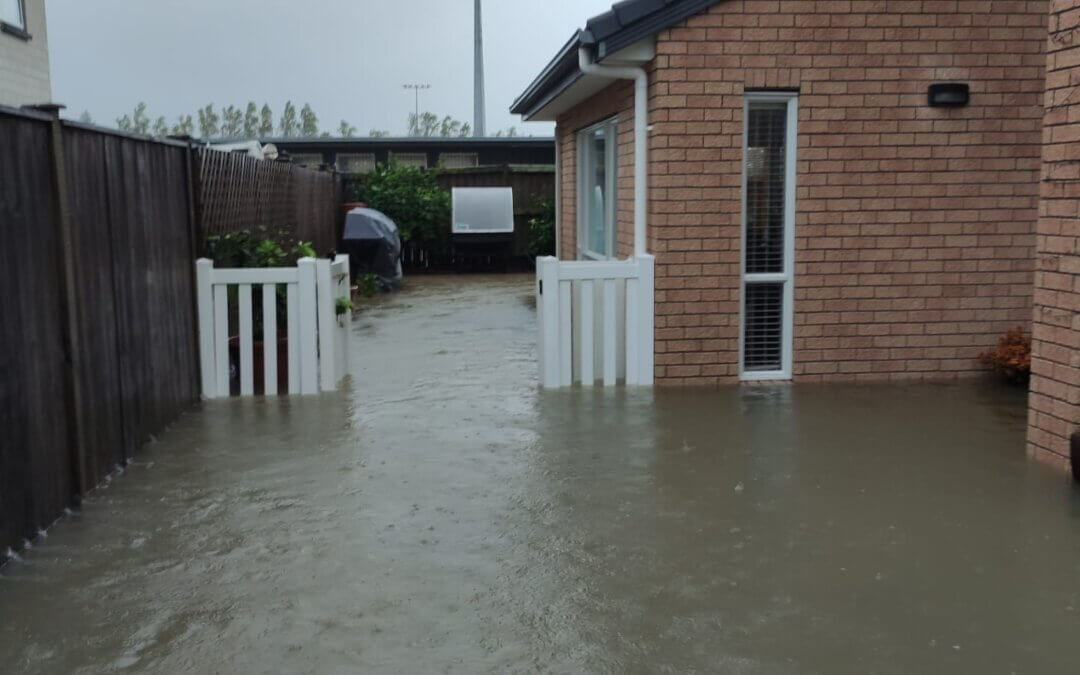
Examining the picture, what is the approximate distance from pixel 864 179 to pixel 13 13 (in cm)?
1203

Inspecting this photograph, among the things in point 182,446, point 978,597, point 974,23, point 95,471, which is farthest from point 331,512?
point 974,23

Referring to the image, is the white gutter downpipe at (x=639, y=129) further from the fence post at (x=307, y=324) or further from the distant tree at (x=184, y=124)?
the distant tree at (x=184, y=124)

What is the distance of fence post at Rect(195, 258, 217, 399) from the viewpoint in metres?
7.82

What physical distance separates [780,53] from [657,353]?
2.47 m

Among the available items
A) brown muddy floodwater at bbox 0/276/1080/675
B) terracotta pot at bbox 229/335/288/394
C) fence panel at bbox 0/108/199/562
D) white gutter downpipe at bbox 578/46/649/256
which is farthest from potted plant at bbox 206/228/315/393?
white gutter downpipe at bbox 578/46/649/256

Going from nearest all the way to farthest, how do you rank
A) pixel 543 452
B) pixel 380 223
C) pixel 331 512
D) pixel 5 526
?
pixel 5 526
pixel 331 512
pixel 543 452
pixel 380 223

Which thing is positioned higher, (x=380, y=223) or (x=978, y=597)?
(x=380, y=223)

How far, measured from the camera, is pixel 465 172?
2075cm

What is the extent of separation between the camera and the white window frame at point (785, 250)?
8.19 m

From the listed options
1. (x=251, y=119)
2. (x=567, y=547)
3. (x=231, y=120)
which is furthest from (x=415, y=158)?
(x=231, y=120)

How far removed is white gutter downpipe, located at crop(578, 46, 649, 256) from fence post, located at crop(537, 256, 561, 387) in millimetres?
818

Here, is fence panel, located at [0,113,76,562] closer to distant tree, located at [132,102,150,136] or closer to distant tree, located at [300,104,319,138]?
distant tree, located at [132,102,150,136]

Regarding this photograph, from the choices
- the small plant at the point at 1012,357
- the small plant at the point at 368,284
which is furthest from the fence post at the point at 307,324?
the small plant at the point at 368,284

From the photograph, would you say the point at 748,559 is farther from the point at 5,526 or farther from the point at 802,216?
the point at 802,216
